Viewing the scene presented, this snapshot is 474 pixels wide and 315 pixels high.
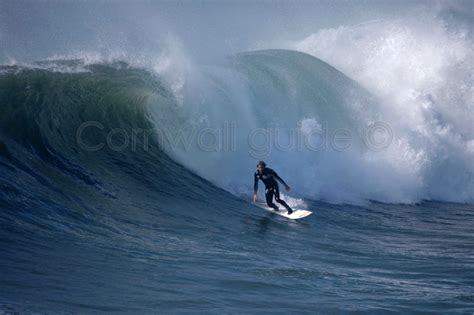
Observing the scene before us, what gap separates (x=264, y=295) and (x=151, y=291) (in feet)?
3.58

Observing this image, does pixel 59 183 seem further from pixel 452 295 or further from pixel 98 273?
pixel 452 295

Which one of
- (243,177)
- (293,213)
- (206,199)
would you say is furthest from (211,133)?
(293,213)

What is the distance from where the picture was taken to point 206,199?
11906mm

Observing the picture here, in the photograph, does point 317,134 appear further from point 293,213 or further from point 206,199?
point 206,199

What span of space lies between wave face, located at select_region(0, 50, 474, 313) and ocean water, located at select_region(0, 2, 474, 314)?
0.04 metres

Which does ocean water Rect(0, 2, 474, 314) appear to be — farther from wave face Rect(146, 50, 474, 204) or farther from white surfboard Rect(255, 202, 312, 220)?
white surfboard Rect(255, 202, 312, 220)

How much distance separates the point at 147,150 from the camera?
13.5 metres

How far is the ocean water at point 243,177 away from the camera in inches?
262

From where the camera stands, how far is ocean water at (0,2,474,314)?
6648 mm

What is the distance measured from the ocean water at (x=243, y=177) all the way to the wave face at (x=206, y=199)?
0.12 ft

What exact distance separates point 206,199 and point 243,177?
2.17 m

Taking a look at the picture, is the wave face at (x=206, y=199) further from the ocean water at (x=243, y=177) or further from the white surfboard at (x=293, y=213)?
the white surfboard at (x=293, y=213)

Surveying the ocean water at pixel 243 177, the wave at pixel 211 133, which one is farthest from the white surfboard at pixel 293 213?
the wave at pixel 211 133

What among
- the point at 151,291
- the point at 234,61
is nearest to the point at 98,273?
the point at 151,291
